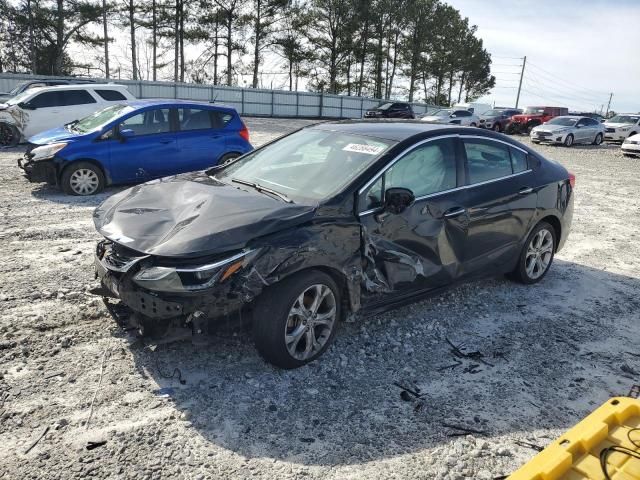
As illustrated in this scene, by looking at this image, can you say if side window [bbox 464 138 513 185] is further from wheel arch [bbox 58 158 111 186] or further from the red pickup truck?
the red pickup truck

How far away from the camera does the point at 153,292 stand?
3.18 meters

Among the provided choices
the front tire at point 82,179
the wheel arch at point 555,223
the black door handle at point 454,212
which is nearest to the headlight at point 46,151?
the front tire at point 82,179

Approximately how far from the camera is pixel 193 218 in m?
3.48

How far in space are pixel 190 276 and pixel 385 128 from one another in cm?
223

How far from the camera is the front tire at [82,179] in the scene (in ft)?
27.4

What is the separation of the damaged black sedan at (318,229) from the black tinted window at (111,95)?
11033mm

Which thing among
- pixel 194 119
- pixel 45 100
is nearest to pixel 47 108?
pixel 45 100

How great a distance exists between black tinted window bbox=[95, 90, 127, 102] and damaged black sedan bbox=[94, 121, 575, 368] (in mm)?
11033

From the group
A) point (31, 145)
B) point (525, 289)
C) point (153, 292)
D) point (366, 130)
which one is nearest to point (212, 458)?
point (153, 292)

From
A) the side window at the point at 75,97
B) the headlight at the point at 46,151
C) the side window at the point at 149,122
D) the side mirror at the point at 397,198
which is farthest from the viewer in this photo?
the side window at the point at 75,97

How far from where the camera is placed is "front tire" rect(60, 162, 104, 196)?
27.4 ft

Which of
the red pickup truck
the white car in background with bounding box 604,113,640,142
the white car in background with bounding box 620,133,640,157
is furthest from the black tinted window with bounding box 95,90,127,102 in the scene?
the red pickup truck

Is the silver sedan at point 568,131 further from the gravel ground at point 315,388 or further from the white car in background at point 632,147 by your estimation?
the gravel ground at point 315,388

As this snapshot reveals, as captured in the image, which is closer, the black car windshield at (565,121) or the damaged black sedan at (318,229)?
the damaged black sedan at (318,229)
